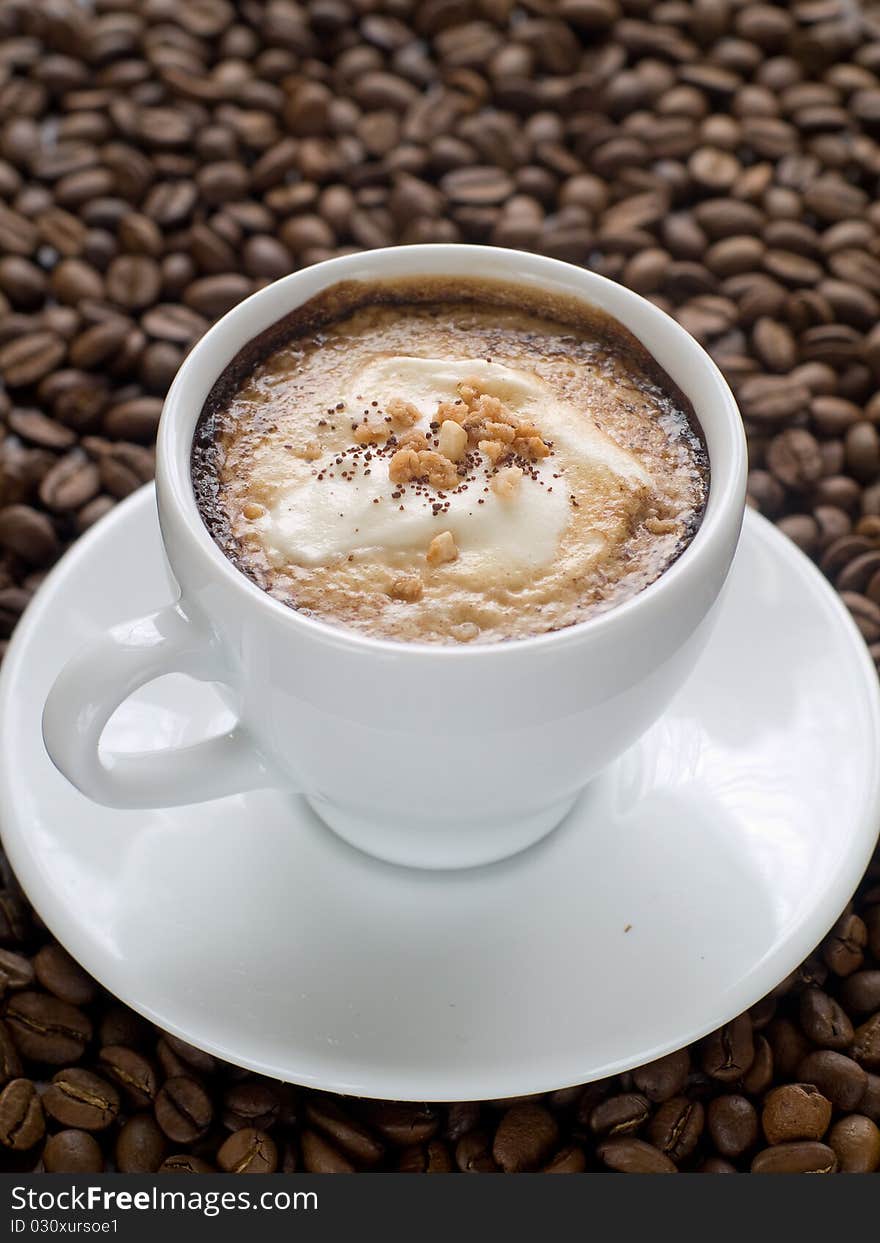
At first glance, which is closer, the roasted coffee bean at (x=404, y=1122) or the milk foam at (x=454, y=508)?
the milk foam at (x=454, y=508)

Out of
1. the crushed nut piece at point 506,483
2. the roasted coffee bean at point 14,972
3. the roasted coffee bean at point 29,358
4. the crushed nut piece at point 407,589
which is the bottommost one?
the roasted coffee bean at point 14,972

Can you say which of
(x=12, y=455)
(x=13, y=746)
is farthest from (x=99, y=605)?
(x=12, y=455)

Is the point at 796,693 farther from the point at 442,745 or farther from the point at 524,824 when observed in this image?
the point at 442,745

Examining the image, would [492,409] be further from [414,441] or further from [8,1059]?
[8,1059]

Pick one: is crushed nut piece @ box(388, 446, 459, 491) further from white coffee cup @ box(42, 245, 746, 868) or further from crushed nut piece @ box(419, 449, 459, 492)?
white coffee cup @ box(42, 245, 746, 868)

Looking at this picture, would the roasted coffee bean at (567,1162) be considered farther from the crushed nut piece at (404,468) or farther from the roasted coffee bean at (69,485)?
the roasted coffee bean at (69,485)

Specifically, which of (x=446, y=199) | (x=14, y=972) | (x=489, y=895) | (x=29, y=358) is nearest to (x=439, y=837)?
(x=489, y=895)

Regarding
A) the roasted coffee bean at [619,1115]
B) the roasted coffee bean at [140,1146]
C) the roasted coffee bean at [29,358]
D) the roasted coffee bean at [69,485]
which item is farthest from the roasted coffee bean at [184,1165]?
the roasted coffee bean at [29,358]
